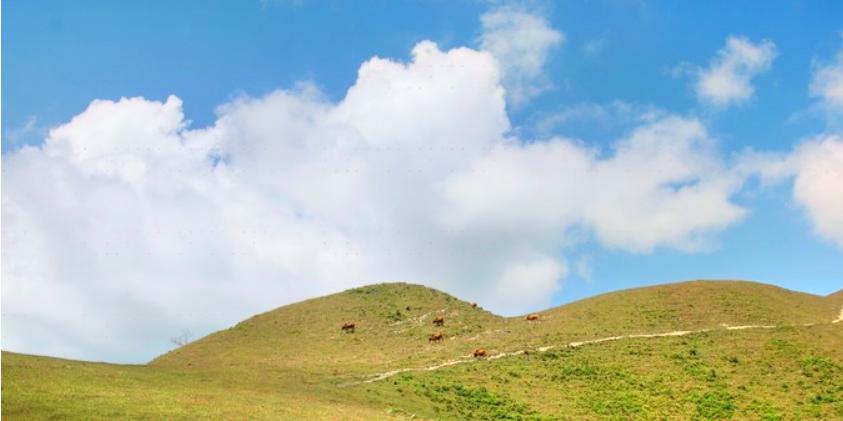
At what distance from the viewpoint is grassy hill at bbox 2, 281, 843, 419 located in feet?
127

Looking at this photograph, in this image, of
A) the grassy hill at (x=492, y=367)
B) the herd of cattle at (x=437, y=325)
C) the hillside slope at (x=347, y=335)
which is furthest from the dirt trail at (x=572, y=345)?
the herd of cattle at (x=437, y=325)

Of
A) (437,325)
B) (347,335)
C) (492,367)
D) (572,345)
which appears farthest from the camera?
(437,325)

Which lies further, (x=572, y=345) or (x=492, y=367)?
(x=572, y=345)

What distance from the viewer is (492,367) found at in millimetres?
57875

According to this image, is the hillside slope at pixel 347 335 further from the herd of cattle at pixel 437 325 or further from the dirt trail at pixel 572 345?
the dirt trail at pixel 572 345

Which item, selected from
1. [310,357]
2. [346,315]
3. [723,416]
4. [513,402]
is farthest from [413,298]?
[723,416]

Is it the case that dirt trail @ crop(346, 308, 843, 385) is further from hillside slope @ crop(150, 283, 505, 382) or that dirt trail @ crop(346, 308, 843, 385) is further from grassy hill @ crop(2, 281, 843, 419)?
hillside slope @ crop(150, 283, 505, 382)

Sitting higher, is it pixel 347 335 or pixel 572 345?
pixel 347 335

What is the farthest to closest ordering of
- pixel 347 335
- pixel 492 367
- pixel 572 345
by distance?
pixel 347 335 → pixel 572 345 → pixel 492 367

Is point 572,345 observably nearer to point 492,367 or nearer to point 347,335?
point 492,367

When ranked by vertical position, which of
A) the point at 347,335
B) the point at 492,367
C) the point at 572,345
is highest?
the point at 347,335

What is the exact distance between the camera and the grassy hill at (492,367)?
38.6 m

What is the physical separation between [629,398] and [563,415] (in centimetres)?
745

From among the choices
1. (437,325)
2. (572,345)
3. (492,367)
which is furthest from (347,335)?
(572,345)
